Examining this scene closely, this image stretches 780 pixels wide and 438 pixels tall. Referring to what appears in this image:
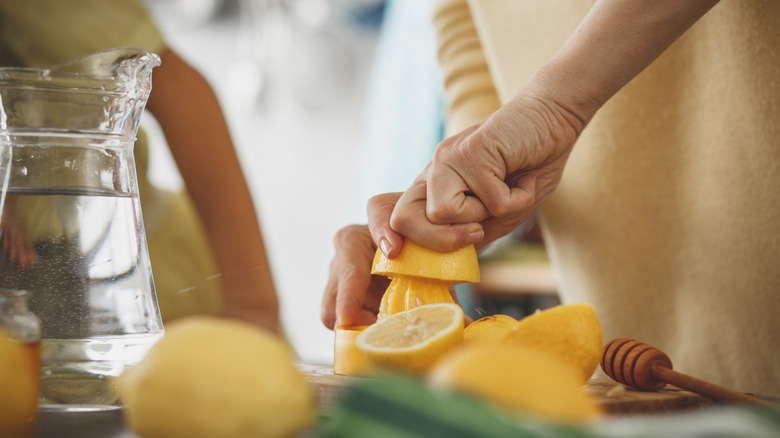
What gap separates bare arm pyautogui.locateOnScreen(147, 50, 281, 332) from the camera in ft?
3.89

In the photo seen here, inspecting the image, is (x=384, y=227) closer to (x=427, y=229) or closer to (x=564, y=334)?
(x=427, y=229)

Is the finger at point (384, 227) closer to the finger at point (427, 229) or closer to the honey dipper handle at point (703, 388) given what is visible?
the finger at point (427, 229)

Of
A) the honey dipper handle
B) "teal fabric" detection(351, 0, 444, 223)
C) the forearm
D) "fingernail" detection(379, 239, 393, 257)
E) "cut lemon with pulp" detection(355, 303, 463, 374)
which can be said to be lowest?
the honey dipper handle

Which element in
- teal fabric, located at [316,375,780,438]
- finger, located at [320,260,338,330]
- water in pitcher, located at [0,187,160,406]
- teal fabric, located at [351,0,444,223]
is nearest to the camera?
teal fabric, located at [316,375,780,438]

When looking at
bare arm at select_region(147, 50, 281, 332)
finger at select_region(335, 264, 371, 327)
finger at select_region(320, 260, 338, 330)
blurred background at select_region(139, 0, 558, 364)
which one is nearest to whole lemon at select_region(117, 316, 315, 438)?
finger at select_region(335, 264, 371, 327)

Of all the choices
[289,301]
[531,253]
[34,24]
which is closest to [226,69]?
[289,301]

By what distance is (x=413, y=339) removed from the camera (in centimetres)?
59

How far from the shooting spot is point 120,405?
571 mm

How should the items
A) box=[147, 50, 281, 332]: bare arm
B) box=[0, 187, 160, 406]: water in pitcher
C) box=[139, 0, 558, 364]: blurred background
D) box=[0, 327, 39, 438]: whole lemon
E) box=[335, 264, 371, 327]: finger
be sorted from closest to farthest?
box=[0, 327, 39, 438]: whole lemon < box=[0, 187, 160, 406]: water in pitcher < box=[335, 264, 371, 327]: finger < box=[147, 50, 281, 332]: bare arm < box=[139, 0, 558, 364]: blurred background

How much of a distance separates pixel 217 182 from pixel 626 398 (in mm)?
827

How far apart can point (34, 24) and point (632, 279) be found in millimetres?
1147

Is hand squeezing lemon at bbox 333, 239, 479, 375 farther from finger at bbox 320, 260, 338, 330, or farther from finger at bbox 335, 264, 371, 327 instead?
finger at bbox 320, 260, 338, 330

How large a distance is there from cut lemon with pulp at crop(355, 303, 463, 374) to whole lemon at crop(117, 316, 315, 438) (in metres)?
0.17

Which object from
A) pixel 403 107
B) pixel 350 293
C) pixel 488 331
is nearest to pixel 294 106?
pixel 403 107
